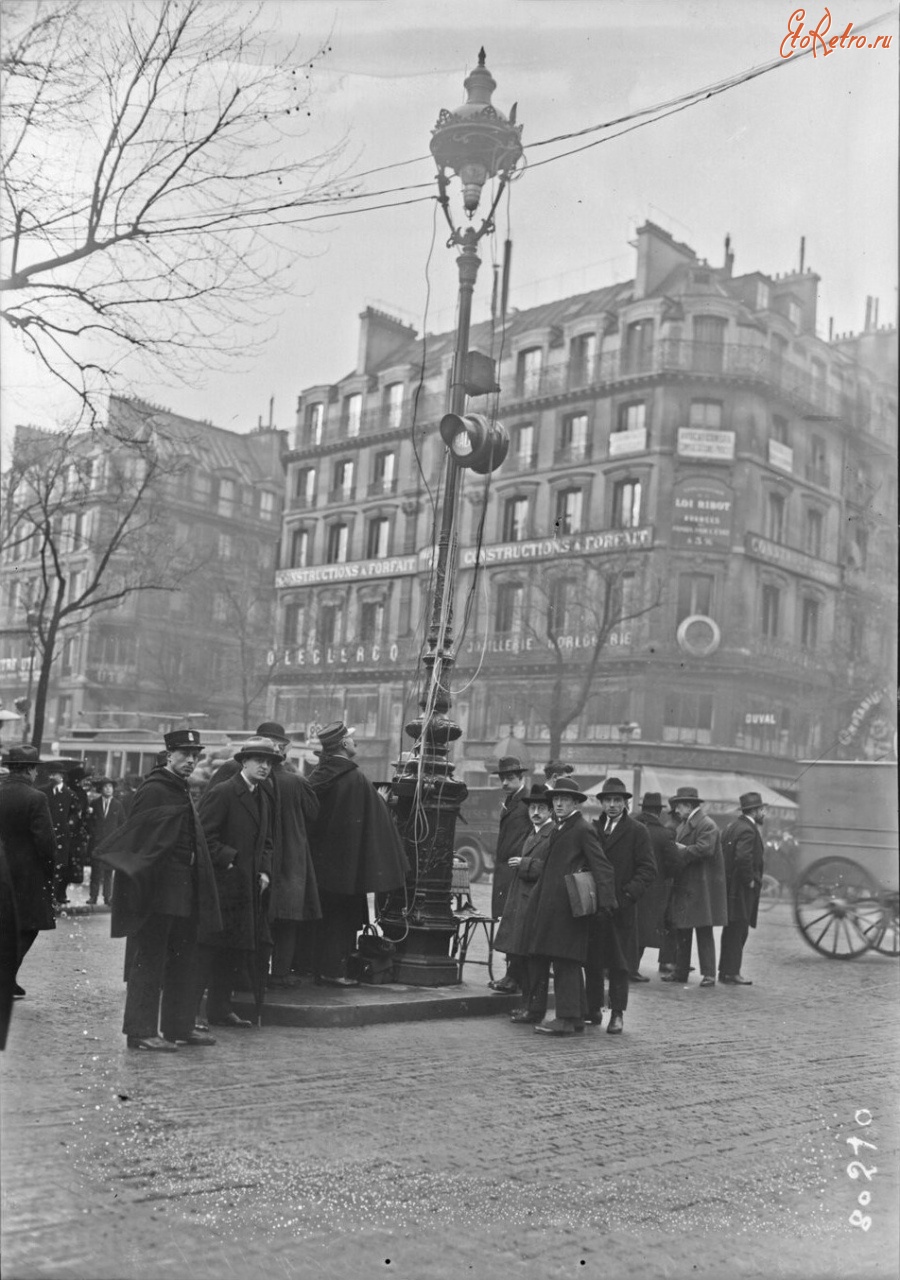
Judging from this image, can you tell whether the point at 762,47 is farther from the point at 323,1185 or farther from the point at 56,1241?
the point at 56,1241

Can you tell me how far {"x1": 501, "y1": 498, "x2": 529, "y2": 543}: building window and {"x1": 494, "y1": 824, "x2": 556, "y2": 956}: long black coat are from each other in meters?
2.23

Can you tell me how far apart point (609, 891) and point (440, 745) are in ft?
5.85

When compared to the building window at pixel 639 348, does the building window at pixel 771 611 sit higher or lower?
lower

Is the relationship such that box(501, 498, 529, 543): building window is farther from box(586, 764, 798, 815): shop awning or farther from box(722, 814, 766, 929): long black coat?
box(722, 814, 766, 929): long black coat

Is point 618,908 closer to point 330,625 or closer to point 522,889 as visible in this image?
point 522,889

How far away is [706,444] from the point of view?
8281 millimetres

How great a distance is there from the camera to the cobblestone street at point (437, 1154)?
4.34 m

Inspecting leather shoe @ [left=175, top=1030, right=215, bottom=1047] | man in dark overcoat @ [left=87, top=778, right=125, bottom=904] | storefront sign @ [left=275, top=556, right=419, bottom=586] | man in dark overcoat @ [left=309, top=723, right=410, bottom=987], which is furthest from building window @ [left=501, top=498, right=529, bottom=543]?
man in dark overcoat @ [left=87, top=778, right=125, bottom=904]

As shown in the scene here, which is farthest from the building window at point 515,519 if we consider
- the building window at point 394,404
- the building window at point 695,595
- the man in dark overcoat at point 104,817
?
the man in dark overcoat at point 104,817

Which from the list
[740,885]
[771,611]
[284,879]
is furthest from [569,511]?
[740,885]

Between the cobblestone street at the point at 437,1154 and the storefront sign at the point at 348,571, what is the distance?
3835 millimetres

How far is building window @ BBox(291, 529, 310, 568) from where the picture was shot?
1136 centimetres

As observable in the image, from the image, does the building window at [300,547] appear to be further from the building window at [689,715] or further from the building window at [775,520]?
the building window at [775,520]

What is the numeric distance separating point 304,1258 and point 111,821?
13707mm
